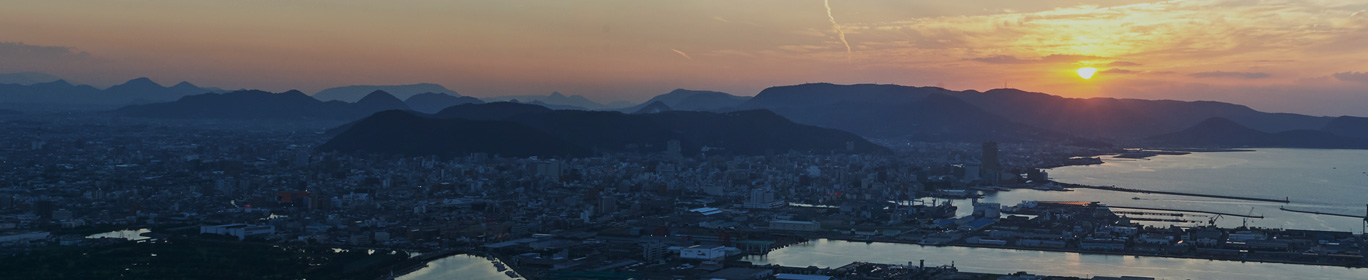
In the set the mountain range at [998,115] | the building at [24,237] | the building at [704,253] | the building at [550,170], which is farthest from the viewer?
the mountain range at [998,115]

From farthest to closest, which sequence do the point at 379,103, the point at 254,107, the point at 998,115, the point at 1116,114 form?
the point at 1116,114 < the point at 379,103 < the point at 998,115 < the point at 254,107

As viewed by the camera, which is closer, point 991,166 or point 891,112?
point 991,166

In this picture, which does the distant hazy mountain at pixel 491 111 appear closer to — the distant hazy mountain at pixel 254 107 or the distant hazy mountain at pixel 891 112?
the distant hazy mountain at pixel 254 107

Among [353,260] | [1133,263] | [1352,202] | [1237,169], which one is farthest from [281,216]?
[1237,169]

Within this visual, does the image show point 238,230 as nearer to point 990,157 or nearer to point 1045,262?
point 1045,262

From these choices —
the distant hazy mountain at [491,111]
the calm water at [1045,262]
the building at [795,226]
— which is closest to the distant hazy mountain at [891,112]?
the distant hazy mountain at [491,111]

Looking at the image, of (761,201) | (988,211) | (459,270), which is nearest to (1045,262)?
(988,211)
